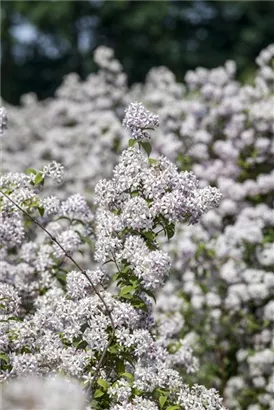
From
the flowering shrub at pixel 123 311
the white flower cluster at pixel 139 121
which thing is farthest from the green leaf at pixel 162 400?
the white flower cluster at pixel 139 121

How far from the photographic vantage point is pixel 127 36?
25.3m

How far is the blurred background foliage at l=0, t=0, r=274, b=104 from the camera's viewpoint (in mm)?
23797

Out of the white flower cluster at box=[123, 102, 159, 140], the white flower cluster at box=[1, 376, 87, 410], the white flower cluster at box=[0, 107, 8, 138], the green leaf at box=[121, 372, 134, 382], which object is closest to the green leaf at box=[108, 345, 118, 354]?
the green leaf at box=[121, 372, 134, 382]

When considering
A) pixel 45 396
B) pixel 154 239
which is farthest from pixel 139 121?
pixel 45 396

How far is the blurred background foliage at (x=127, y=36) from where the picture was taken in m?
23.8

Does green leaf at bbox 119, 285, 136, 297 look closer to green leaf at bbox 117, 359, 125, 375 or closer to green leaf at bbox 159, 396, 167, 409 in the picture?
green leaf at bbox 117, 359, 125, 375

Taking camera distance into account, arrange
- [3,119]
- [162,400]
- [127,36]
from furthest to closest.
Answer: [127,36]
[3,119]
[162,400]

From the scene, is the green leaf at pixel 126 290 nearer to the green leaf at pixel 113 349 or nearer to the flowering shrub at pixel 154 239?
the flowering shrub at pixel 154 239

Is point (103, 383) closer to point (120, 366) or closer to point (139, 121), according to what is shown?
point (120, 366)

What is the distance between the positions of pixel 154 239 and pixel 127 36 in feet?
73.1

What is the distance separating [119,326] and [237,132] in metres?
4.41

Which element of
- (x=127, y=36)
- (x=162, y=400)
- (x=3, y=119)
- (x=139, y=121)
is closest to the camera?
(x=162, y=400)

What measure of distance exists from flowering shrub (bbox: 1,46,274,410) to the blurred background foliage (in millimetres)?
12654

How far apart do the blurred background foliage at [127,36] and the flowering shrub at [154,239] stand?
12.7 meters
